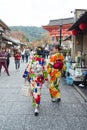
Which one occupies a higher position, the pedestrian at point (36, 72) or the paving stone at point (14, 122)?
the pedestrian at point (36, 72)

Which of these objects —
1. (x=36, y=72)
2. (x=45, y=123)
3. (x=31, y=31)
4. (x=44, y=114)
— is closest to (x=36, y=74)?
(x=36, y=72)

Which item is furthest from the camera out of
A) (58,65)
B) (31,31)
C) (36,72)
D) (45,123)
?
(31,31)

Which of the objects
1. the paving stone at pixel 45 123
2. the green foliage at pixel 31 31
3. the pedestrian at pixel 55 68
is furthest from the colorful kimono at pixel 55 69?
the green foliage at pixel 31 31

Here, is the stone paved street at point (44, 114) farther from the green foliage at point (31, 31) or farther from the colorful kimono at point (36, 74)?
the green foliage at point (31, 31)

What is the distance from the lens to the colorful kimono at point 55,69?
7.84 meters

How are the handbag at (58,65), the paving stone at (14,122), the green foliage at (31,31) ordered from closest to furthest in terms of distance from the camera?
the paving stone at (14,122) → the handbag at (58,65) → the green foliage at (31,31)

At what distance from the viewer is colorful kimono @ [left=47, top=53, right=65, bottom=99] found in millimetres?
7836

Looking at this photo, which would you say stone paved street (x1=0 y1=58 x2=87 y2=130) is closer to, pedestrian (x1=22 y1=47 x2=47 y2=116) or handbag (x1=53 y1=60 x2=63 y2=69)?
pedestrian (x1=22 y1=47 x2=47 y2=116)

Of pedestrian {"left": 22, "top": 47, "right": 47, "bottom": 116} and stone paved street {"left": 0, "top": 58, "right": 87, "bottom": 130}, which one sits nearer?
stone paved street {"left": 0, "top": 58, "right": 87, "bottom": 130}

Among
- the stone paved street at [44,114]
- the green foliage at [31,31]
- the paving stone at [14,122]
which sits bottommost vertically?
the stone paved street at [44,114]

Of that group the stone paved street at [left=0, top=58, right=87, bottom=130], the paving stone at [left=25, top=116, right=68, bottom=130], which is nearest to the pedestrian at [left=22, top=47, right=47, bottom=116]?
the stone paved street at [left=0, top=58, right=87, bottom=130]

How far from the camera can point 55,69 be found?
7914mm

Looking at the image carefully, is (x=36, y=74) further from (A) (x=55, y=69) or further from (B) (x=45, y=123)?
(B) (x=45, y=123)

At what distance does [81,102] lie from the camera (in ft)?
26.8
